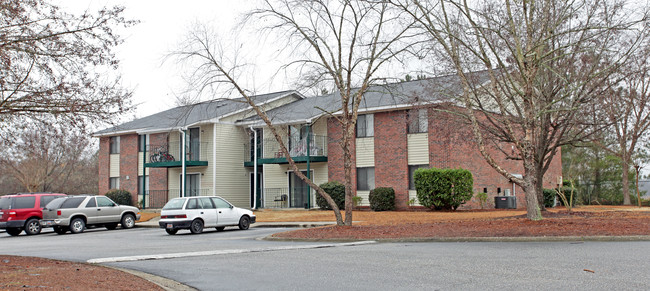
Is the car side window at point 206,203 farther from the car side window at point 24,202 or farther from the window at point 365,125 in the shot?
the window at point 365,125

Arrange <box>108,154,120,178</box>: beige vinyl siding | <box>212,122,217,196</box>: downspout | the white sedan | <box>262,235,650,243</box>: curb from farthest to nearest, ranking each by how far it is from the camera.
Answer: <box>108,154,120,178</box>: beige vinyl siding
<box>212,122,217,196</box>: downspout
the white sedan
<box>262,235,650,243</box>: curb

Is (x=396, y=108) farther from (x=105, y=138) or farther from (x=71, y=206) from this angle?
(x=105, y=138)

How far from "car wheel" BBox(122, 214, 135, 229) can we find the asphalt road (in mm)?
10097

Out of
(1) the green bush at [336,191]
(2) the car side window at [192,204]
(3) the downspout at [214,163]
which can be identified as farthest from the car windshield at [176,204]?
(3) the downspout at [214,163]

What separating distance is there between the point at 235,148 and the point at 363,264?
2605 centimetres

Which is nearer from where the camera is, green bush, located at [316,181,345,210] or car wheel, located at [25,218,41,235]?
car wheel, located at [25,218,41,235]

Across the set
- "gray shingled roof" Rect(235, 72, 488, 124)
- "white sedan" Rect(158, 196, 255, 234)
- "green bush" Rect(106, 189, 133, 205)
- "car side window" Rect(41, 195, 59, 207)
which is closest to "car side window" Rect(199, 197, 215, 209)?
"white sedan" Rect(158, 196, 255, 234)

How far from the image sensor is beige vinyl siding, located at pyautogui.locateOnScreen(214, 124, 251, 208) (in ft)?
115

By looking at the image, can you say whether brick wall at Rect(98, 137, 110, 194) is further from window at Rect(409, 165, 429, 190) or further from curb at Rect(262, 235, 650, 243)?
curb at Rect(262, 235, 650, 243)

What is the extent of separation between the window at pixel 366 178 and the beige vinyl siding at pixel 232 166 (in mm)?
8096

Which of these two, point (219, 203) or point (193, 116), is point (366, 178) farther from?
point (193, 116)

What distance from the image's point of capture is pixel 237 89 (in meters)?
18.0

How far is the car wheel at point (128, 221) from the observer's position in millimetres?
25953

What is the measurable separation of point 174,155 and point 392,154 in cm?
1423
